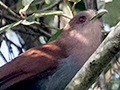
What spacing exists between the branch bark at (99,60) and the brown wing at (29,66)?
0.49 m

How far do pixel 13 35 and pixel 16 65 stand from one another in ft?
5.45

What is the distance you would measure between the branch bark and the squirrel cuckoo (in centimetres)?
46

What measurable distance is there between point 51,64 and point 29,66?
0.67 feet

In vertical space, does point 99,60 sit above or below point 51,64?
above

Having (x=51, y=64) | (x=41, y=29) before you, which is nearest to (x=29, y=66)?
(x=51, y=64)

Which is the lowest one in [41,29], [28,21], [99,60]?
[41,29]

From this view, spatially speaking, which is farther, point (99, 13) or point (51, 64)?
point (99, 13)

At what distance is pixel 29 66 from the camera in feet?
7.16

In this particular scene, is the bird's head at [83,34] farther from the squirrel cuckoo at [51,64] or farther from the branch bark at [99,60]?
the branch bark at [99,60]

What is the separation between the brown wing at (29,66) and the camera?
6.97 feet

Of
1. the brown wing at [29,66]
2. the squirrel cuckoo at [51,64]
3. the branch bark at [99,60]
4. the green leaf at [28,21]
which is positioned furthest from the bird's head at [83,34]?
the branch bark at [99,60]

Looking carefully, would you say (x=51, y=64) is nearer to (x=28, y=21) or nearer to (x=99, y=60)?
(x=28, y=21)

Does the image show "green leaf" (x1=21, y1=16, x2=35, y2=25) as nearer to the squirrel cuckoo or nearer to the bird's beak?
the squirrel cuckoo

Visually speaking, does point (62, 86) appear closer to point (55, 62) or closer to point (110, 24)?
point (55, 62)
